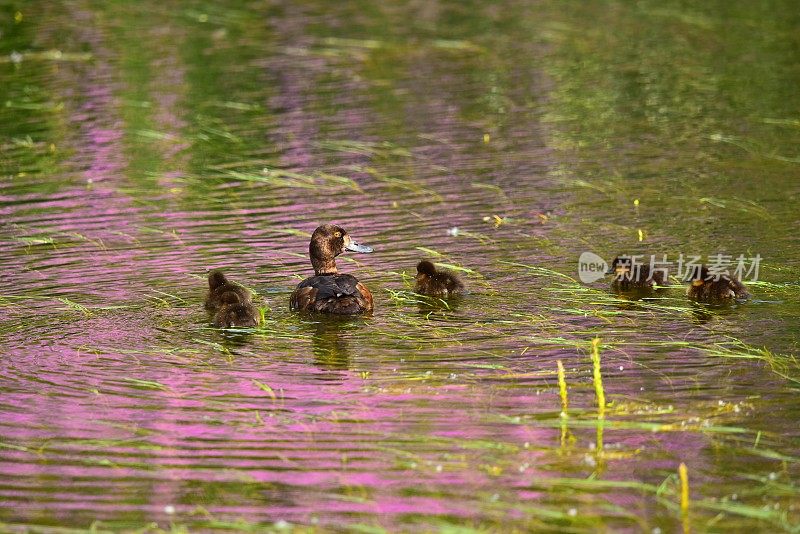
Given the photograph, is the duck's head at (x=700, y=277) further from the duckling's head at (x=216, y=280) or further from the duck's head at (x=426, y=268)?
the duckling's head at (x=216, y=280)

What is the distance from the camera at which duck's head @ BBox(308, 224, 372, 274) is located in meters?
9.12

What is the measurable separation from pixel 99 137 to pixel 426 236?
5032mm

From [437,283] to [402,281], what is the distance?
615 mm

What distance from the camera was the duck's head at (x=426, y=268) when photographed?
A: 8649 millimetres

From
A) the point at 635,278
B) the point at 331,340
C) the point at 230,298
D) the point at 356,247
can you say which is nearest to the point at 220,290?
the point at 230,298

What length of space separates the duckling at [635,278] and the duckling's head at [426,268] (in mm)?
1109

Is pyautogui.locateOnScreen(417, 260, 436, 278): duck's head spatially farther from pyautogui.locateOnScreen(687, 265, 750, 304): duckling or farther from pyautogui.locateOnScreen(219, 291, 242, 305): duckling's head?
pyautogui.locateOnScreen(687, 265, 750, 304): duckling

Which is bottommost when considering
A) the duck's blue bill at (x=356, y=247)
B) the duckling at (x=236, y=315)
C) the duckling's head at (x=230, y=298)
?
the duckling at (x=236, y=315)

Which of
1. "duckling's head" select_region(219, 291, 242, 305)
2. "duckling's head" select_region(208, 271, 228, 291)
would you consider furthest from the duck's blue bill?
"duckling's head" select_region(219, 291, 242, 305)

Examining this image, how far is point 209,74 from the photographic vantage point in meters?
17.2

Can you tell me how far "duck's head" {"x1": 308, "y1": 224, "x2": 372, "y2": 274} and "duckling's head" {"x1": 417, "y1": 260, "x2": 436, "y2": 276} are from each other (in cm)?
62

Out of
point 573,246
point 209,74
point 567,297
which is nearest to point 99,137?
point 209,74

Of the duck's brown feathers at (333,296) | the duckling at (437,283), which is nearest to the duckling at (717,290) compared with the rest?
the duckling at (437,283)

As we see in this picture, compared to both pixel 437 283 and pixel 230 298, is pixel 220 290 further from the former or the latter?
pixel 437 283
